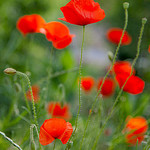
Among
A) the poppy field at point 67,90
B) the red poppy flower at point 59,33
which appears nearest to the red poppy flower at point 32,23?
the poppy field at point 67,90

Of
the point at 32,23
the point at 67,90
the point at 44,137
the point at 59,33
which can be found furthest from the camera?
the point at 67,90

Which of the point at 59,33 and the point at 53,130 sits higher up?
the point at 59,33

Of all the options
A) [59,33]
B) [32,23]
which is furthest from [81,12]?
[32,23]

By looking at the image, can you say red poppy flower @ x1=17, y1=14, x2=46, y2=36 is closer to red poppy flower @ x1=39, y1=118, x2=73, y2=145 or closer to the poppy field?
the poppy field

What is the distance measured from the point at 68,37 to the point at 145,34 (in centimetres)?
157

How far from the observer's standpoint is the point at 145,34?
7.11 ft

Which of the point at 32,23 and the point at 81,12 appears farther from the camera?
the point at 32,23

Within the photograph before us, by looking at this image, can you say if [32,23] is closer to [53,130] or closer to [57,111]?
[57,111]

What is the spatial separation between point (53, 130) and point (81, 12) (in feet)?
0.73

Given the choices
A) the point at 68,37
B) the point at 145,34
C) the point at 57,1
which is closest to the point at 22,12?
the point at 57,1

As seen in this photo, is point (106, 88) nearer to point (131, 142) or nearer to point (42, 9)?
point (131, 142)

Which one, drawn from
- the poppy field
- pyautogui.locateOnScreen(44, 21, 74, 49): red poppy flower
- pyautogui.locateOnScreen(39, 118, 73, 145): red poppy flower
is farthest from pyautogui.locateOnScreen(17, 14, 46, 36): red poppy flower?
pyautogui.locateOnScreen(39, 118, 73, 145): red poppy flower

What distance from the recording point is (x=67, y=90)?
1.43 meters

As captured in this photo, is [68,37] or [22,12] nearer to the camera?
[68,37]
